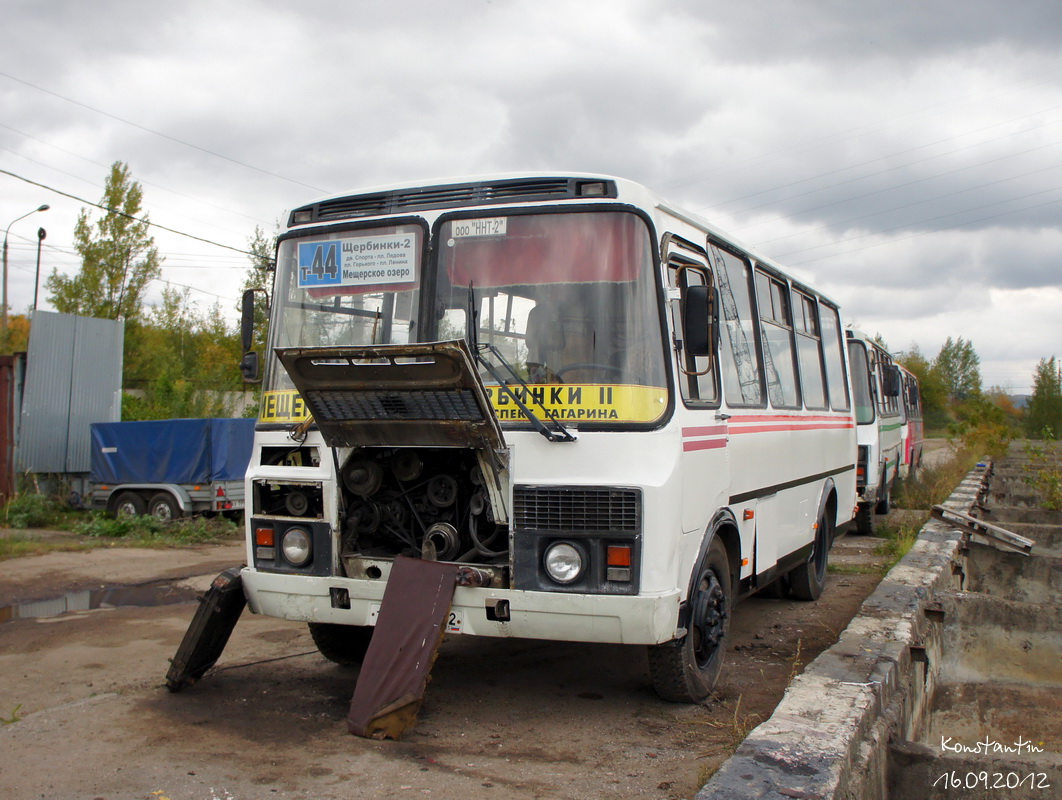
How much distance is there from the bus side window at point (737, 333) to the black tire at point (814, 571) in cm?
257

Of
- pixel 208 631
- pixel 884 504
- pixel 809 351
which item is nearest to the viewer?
pixel 208 631

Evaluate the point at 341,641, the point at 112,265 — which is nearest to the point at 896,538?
the point at 341,641

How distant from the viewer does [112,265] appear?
36.1m

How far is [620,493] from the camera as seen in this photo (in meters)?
4.49

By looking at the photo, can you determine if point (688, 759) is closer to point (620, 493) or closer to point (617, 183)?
point (620, 493)

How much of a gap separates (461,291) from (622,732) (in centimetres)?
242

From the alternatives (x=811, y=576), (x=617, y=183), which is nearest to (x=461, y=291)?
(x=617, y=183)

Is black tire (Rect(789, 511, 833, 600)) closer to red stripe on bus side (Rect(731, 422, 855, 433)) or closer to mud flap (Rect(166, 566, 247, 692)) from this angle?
red stripe on bus side (Rect(731, 422, 855, 433))

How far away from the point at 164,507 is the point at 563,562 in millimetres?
11085

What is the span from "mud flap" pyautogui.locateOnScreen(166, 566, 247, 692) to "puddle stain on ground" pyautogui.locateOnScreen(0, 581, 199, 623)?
11.4 ft

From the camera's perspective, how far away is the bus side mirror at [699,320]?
15.5 ft

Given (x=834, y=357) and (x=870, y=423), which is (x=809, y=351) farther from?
(x=870, y=423)

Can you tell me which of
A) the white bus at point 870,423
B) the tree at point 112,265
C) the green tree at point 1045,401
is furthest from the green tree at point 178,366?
the green tree at point 1045,401

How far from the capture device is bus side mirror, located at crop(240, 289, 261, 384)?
5543mm
